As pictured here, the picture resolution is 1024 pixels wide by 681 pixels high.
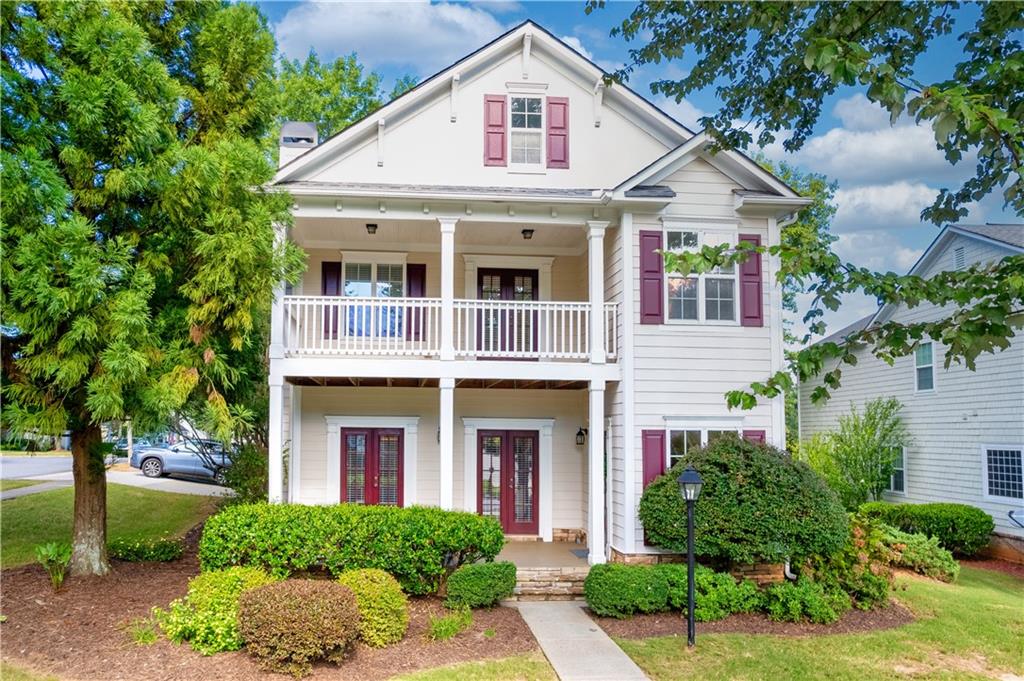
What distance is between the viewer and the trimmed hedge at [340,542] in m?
9.70

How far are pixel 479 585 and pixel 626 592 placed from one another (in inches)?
79.3

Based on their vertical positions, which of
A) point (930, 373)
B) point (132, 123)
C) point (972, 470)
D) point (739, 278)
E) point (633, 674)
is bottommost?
point (633, 674)

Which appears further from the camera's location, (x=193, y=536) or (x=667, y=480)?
(x=193, y=536)

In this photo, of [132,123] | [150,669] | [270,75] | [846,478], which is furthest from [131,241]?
[846,478]

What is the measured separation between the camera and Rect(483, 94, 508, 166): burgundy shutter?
42.0 ft

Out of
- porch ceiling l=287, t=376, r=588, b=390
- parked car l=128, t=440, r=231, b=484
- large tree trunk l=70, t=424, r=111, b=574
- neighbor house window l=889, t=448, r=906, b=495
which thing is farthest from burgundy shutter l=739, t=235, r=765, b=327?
parked car l=128, t=440, r=231, b=484

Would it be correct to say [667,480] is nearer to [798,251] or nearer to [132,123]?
[798,251]

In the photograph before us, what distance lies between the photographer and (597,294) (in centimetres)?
Result: 1177

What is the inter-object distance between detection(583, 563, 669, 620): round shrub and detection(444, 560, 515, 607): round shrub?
1.22m

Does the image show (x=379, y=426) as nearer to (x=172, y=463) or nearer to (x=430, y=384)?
(x=430, y=384)

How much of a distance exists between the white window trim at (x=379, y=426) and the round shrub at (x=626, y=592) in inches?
183

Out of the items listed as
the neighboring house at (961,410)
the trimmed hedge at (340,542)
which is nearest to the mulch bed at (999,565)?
the neighboring house at (961,410)

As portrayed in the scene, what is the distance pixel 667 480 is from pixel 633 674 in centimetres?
372

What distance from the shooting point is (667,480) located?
427 inches
